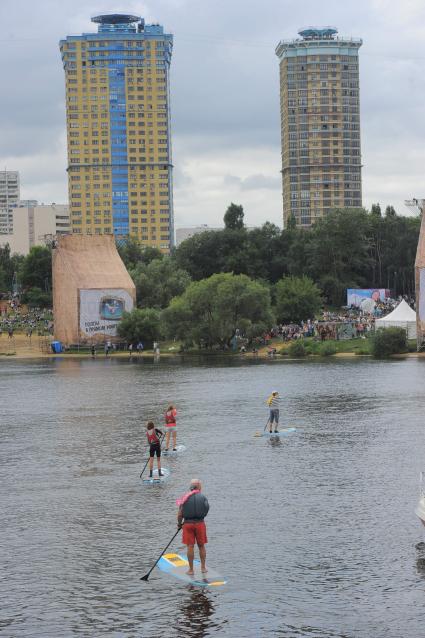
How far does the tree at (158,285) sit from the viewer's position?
12050cm

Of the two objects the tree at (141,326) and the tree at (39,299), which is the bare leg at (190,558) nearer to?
the tree at (141,326)

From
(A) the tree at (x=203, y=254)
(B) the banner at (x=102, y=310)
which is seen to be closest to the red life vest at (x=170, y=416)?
(B) the banner at (x=102, y=310)

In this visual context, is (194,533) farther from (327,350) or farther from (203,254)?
(203,254)

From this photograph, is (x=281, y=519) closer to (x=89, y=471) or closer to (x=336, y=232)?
(x=89, y=471)

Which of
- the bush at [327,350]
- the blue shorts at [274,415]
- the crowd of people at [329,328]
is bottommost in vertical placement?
the blue shorts at [274,415]

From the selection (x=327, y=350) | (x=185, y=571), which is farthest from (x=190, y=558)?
(x=327, y=350)

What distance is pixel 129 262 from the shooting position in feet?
469

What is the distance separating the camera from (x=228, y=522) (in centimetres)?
2434

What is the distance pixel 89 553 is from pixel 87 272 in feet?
296

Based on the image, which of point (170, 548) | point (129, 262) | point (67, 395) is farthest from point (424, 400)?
point (129, 262)

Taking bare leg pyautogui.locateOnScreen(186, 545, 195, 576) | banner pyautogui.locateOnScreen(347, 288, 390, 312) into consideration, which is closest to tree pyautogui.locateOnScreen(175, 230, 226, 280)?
banner pyautogui.locateOnScreen(347, 288, 390, 312)

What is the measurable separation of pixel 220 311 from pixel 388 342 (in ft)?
59.1

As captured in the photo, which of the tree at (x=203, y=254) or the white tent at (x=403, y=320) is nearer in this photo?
the white tent at (x=403, y=320)

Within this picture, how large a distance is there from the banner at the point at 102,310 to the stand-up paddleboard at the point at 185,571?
8857 centimetres
